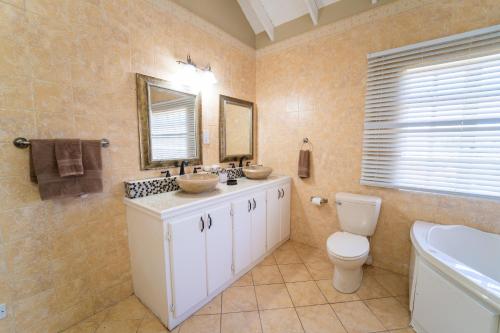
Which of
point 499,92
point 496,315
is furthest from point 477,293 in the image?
A: point 499,92

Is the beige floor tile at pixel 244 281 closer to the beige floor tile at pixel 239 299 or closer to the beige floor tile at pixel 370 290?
the beige floor tile at pixel 239 299

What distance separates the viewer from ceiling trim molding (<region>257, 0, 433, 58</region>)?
5.96 feet

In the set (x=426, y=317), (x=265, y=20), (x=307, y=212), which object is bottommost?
(x=426, y=317)

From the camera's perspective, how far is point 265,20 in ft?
8.32

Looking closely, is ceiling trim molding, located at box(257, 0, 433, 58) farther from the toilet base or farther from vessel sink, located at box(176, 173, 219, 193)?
the toilet base

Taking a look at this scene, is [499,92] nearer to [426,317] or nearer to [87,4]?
[426,317]

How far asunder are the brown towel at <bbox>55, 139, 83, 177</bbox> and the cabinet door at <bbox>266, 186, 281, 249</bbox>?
5.44 feet

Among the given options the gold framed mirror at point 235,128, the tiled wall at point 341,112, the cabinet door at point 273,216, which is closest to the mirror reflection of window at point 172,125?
the gold framed mirror at point 235,128

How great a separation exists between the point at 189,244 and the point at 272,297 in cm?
90

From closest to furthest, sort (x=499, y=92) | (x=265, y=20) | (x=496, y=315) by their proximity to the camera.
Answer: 1. (x=496, y=315)
2. (x=499, y=92)
3. (x=265, y=20)

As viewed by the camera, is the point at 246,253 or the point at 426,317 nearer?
the point at 426,317

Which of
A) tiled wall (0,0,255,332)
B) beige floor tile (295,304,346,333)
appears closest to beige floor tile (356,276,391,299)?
beige floor tile (295,304,346,333)

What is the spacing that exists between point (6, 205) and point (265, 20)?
298 cm

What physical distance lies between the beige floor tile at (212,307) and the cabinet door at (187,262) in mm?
102
